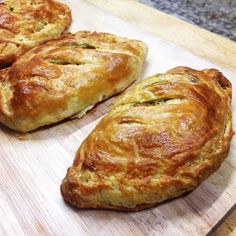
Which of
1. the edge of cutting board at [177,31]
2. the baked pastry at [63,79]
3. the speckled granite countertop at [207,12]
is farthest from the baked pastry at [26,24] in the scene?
the speckled granite countertop at [207,12]

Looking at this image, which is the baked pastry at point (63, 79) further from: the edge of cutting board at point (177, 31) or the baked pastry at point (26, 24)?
the edge of cutting board at point (177, 31)

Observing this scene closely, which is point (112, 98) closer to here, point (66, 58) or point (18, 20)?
point (66, 58)

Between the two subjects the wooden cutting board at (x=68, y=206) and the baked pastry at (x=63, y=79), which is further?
the baked pastry at (x=63, y=79)

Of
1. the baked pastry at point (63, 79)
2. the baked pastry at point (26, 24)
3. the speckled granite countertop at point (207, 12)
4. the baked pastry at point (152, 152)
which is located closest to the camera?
the baked pastry at point (152, 152)

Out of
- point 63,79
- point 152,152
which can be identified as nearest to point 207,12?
point 63,79

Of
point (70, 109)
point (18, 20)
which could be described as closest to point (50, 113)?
point (70, 109)

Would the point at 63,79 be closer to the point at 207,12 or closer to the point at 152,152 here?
the point at 152,152
